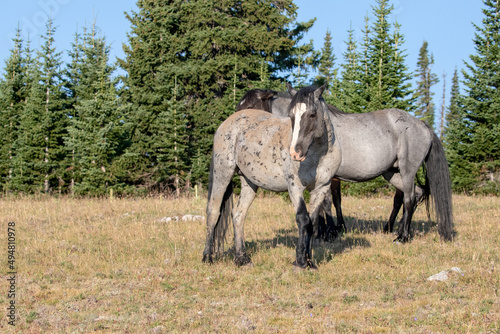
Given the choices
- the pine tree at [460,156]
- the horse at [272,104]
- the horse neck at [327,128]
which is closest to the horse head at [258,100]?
the horse at [272,104]

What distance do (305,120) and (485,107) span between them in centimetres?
2078

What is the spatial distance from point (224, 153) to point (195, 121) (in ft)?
66.7

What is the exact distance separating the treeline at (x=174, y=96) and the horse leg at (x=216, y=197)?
1366 cm

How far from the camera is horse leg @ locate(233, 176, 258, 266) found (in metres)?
7.80

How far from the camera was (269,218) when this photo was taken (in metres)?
12.6

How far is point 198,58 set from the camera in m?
29.5

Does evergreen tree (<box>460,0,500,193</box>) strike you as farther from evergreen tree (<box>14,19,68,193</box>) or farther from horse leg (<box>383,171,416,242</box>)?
evergreen tree (<box>14,19,68,193</box>)

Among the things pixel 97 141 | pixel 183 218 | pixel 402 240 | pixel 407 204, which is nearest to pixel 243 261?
pixel 402 240

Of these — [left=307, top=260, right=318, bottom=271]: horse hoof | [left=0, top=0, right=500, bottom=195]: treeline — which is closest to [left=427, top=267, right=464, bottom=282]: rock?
[left=307, top=260, right=318, bottom=271]: horse hoof

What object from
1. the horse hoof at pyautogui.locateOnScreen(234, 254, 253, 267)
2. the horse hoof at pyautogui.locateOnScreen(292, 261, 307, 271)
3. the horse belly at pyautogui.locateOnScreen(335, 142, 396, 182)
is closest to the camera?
the horse hoof at pyautogui.locateOnScreen(292, 261, 307, 271)

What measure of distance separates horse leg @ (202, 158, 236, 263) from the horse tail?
13.9 ft

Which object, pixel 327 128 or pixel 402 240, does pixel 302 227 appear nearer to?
pixel 327 128

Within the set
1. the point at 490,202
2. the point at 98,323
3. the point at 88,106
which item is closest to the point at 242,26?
the point at 88,106

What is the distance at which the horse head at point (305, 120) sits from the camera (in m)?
6.19
